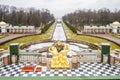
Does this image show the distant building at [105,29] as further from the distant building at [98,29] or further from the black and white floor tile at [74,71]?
the black and white floor tile at [74,71]

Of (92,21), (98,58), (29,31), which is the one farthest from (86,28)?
(98,58)

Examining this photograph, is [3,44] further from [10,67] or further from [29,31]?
[29,31]

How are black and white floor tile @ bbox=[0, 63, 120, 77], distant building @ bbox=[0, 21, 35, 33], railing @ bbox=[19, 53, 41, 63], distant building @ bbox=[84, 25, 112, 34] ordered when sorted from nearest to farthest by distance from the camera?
black and white floor tile @ bbox=[0, 63, 120, 77] < railing @ bbox=[19, 53, 41, 63] < distant building @ bbox=[0, 21, 35, 33] < distant building @ bbox=[84, 25, 112, 34]

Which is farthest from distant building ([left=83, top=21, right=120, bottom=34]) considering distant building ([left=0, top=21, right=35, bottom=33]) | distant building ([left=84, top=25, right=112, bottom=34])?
distant building ([left=0, top=21, right=35, bottom=33])

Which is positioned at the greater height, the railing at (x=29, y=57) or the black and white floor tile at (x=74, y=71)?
the railing at (x=29, y=57)

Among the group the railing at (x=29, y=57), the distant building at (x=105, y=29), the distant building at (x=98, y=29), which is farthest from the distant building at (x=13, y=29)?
the railing at (x=29, y=57)

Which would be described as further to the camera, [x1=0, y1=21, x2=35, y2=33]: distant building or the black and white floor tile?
[x1=0, y1=21, x2=35, y2=33]: distant building

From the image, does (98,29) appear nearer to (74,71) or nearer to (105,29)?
(105,29)

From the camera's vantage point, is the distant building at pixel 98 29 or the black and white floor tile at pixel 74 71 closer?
the black and white floor tile at pixel 74 71

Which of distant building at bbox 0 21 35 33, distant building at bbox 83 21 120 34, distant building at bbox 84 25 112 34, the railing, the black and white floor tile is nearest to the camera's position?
the black and white floor tile

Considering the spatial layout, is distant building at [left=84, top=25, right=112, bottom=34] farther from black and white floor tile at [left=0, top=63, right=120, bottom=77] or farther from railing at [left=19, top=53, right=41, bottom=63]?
railing at [left=19, top=53, right=41, bottom=63]

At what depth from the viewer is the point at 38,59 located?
1518cm

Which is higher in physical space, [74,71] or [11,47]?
[11,47]

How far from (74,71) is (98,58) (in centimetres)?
325
